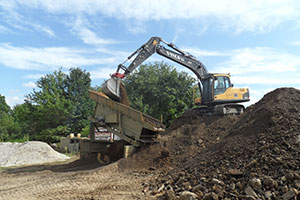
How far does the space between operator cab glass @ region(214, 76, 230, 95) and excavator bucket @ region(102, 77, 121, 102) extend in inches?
228

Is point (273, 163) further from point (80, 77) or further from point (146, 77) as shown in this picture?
point (80, 77)

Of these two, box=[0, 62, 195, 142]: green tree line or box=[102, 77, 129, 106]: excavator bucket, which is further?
box=[0, 62, 195, 142]: green tree line

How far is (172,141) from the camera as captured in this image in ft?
33.8

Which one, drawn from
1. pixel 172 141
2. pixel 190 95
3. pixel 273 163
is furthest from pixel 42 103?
pixel 273 163

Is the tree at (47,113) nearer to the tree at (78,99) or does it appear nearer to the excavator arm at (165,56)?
the tree at (78,99)

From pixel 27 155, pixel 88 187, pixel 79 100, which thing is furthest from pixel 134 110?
pixel 79 100

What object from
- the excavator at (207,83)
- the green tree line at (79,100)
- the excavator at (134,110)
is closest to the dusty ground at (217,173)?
the excavator at (134,110)

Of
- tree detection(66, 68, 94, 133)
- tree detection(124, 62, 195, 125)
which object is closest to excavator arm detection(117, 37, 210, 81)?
tree detection(124, 62, 195, 125)

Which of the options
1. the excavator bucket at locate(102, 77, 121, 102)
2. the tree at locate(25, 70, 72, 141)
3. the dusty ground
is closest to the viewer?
the dusty ground

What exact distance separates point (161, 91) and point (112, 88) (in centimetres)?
1829

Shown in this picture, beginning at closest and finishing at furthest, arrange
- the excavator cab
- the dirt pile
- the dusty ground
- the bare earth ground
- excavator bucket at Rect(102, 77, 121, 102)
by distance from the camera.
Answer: the dirt pile → the dusty ground → the bare earth ground → excavator bucket at Rect(102, 77, 121, 102) → the excavator cab

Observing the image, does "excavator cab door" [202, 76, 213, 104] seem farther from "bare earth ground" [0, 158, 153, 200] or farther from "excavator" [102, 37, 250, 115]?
"bare earth ground" [0, 158, 153, 200]

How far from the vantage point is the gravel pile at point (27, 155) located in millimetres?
13164

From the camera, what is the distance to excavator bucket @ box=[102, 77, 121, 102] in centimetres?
948
